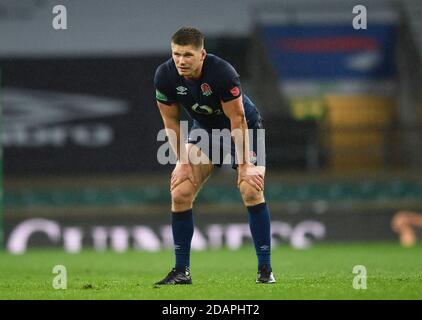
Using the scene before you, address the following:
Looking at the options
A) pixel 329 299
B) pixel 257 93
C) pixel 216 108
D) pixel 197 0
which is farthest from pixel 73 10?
pixel 329 299

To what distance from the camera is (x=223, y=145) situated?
7879 mm

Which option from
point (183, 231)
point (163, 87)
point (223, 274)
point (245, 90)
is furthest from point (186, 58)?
point (245, 90)

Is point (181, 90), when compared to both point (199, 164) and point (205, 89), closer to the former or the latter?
point (205, 89)

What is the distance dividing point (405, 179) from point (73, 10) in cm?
667

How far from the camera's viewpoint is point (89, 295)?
6.89 meters

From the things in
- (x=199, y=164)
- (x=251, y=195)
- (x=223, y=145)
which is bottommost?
(x=251, y=195)

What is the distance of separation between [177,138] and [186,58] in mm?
747

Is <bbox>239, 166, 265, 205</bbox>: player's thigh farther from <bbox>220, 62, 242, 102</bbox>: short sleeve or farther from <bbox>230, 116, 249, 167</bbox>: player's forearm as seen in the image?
<bbox>220, 62, 242, 102</bbox>: short sleeve

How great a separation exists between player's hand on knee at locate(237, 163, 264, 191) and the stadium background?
8.24m

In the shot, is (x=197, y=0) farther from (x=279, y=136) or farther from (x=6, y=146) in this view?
(x=6, y=146)

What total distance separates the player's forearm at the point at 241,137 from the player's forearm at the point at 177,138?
1.53 ft

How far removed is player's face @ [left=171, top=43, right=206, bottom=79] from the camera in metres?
7.37

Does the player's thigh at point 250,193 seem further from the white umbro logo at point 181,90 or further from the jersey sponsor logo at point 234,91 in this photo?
the white umbro logo at point 181,90

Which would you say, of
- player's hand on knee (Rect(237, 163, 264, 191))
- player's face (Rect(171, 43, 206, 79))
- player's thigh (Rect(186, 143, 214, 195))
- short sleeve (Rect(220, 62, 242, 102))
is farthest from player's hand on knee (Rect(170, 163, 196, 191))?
player's face (Rect(171, 43, 206, 79))
